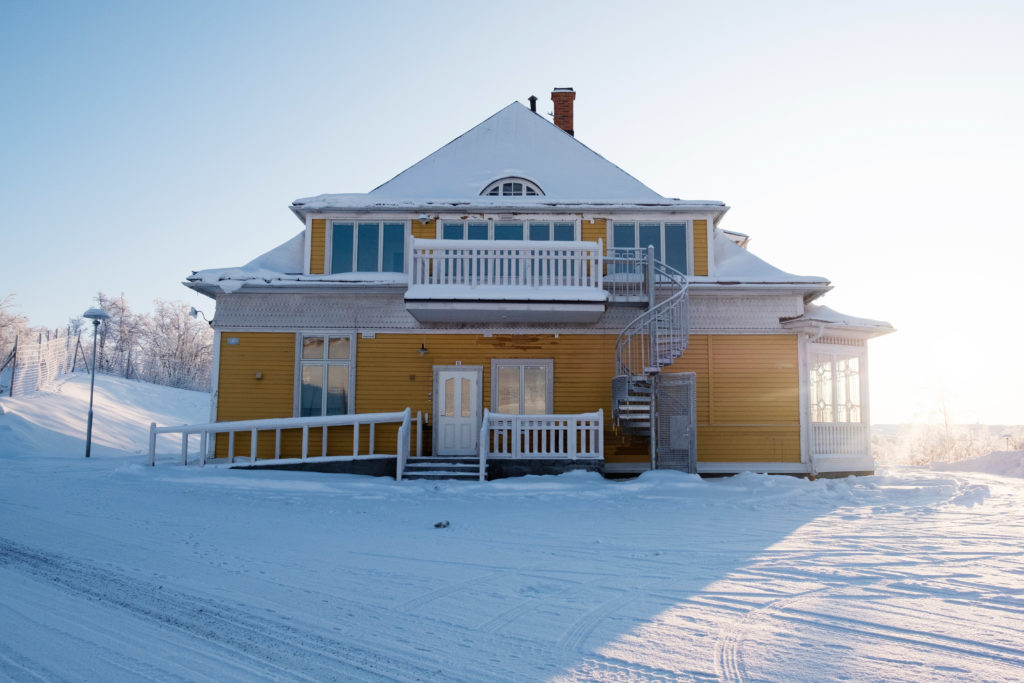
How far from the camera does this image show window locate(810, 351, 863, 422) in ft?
49.2

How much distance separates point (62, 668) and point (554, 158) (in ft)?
52.6

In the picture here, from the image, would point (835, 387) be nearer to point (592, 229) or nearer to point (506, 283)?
point (592, 229)

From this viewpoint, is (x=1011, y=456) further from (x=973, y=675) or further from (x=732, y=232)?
(x=973, y=675)

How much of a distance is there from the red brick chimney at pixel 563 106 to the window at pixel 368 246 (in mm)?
7173

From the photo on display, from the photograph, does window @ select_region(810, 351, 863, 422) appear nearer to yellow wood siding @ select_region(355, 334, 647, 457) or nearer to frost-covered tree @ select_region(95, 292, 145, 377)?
yellow wood siding @ select_region(355, 334, 647, 457)

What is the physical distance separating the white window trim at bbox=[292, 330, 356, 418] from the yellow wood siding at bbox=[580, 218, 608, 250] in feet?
19.1

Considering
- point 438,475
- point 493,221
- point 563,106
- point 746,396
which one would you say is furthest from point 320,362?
point 563,106

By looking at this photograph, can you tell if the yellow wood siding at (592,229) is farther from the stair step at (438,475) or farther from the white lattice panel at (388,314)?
the stair step at (438,475)

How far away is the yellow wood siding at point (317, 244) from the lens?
51.2 feet

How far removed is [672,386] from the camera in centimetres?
1423

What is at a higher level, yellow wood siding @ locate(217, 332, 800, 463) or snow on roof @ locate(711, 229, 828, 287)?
snow on roof @ locate(711, 229, 828, 287)

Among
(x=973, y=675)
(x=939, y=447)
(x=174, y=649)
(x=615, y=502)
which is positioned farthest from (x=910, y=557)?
(x=939, y=447)

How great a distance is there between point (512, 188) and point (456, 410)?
6016mm

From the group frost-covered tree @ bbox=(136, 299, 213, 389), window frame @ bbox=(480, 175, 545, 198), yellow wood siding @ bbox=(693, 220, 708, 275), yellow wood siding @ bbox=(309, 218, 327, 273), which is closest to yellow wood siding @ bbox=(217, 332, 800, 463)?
yellow wood siding @ bbox=(693, 220, 708, 275)
